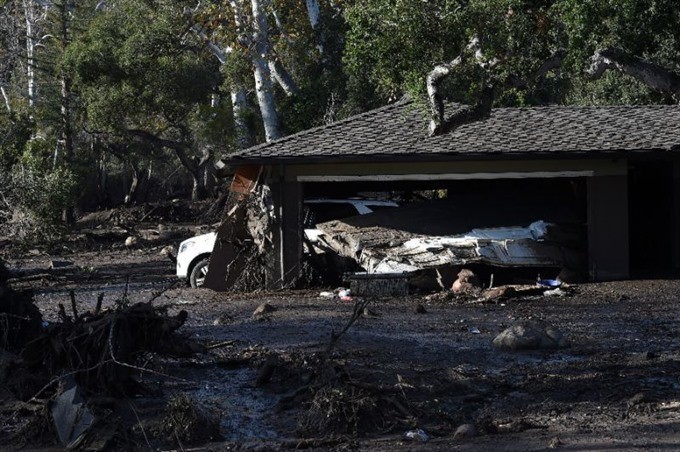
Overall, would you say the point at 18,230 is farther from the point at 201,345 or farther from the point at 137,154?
the point at 137,154

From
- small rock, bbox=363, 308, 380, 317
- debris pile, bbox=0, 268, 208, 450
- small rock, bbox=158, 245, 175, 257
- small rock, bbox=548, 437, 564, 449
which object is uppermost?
debris pile, bbox=0, 268, 208, 450

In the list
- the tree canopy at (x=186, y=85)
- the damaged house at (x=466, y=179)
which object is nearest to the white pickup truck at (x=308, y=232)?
the damaged house at (x=466, y=179)

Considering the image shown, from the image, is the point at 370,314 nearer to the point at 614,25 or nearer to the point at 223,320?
the point at 223,320

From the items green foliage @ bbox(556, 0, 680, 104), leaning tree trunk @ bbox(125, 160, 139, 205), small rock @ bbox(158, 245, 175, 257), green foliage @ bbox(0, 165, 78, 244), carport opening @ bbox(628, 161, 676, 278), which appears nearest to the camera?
green foliage @ bbox(556, 0, 680, 104)

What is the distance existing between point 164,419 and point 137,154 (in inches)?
1394

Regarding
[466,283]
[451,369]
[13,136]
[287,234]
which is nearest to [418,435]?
[451,369]

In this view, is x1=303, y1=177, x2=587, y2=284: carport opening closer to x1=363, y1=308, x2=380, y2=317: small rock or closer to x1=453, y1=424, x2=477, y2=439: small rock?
x1=363, y1=308, x2=380, y2=317: small rock

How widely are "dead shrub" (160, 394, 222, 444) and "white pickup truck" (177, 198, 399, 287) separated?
10.7 meters

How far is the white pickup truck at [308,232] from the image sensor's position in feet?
66.5

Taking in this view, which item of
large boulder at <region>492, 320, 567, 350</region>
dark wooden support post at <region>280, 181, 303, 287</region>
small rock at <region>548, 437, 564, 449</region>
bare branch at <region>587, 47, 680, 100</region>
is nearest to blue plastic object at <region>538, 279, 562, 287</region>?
dark wooden support post at <region>280, 181, 303, 287</region>

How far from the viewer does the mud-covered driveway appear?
8.98 m

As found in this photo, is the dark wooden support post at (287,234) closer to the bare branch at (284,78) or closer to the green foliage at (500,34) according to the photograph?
the green foliage at (500,34)

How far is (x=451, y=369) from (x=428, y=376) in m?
0.48

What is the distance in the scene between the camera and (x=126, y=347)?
10219 millimetres
